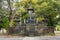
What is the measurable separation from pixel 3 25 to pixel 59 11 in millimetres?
7980

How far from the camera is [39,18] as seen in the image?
78.7 ft

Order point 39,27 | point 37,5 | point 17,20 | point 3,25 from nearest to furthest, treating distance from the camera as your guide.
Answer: point 39,27 < point 37,5 < point 3,25 < point 17,20

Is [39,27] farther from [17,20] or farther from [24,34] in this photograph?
[17,20]

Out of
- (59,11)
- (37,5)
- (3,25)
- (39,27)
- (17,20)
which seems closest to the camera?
(39,27)

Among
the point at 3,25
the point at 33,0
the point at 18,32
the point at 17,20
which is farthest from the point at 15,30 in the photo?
the point at 17,20

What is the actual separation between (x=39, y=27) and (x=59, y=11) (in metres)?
5.15

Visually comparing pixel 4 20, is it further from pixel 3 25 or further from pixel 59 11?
A: pixel 59 11

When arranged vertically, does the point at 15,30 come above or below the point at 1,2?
below

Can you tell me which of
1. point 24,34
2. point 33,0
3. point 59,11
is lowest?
point 24,34

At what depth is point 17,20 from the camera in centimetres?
3114

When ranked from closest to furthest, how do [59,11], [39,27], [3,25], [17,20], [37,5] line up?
[39,27] < [37,5] < [59,11] < [3,25] < [17,20]

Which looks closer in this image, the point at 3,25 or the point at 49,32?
the point at 49,32

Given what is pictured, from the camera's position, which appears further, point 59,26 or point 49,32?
point 59,26

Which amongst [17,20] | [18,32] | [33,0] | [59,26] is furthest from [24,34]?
[17,20]
